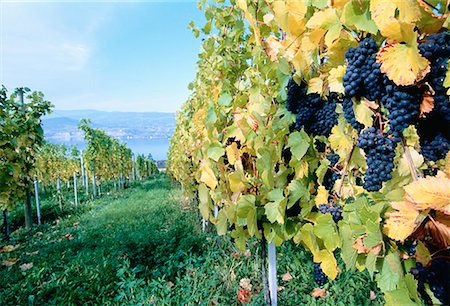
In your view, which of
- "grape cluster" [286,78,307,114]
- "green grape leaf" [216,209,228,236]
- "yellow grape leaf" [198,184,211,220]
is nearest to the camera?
"grape cluster" [286,78,307,114]

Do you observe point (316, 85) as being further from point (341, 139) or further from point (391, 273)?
point (391, 273)

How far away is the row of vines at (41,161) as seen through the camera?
222 inches

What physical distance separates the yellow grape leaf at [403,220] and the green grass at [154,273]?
2839mm

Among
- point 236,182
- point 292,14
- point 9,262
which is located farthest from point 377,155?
point 9,262

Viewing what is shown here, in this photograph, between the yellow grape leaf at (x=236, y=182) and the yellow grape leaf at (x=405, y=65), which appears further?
the yellow grape leaf at (x=236, y=182)

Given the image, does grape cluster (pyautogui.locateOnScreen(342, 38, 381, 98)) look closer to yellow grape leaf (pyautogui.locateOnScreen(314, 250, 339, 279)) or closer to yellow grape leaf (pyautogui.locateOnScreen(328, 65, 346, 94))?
yellow grape leaf (pyautogui.locateOnScreen(328, 65, 346, 94))

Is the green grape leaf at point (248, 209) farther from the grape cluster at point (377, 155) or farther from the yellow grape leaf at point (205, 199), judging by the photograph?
the grape cluster at point (377, 155)

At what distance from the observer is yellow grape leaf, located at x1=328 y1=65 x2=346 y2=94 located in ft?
3.97

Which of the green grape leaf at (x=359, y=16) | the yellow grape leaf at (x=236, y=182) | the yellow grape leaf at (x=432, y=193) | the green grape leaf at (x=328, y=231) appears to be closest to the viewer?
the yellow grape leaf at (x=432, y=193)

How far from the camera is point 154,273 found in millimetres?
4516

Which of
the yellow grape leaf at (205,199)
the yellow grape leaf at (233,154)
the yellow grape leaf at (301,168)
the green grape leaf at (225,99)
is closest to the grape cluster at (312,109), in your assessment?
the yellow grape leaf at (301,168)

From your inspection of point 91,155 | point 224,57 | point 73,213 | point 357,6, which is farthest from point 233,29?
point 91,155

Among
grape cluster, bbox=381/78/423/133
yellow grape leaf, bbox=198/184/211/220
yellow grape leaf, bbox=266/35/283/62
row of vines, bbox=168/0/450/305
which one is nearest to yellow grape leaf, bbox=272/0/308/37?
row of vines, bbox=168/0/450/305

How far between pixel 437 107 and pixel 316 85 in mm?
582
